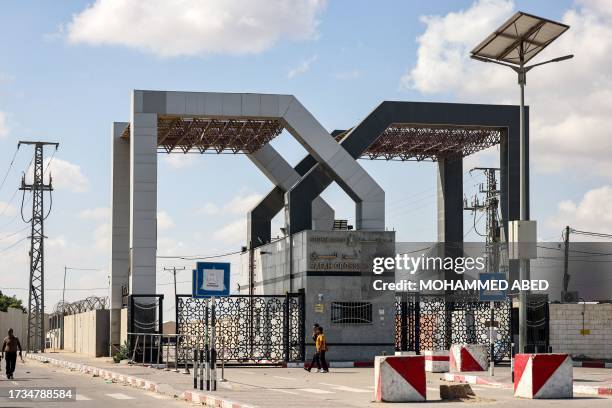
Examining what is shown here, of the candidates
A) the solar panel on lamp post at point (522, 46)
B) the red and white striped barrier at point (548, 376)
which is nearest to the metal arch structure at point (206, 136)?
the solar panel on lamp post at point (522, 46)

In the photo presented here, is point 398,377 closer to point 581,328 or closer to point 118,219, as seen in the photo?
point 581,328

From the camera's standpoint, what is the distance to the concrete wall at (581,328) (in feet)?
141

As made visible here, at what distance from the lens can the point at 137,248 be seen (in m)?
41.0

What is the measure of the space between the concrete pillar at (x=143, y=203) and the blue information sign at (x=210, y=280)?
18622 millimetres

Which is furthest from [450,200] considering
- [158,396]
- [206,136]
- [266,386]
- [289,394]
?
[289,394]

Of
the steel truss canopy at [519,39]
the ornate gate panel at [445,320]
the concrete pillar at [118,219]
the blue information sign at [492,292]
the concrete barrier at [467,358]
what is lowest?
the concrete barrier at [467,358]

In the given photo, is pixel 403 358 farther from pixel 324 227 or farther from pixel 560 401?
pixel 324 227

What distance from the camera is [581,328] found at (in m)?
43.2

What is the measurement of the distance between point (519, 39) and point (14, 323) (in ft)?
249

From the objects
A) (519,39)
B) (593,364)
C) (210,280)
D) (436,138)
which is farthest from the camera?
(436,138)

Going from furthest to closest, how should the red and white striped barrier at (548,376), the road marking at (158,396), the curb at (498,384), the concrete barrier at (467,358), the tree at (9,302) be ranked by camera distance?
the tree at (9,302)
the concrete barrier at (467,358)
the curb at (498,384)
the road marking at (158,396)
the red and white striped barrier at (548,376)

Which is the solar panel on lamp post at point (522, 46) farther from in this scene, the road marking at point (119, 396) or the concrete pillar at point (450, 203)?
the concrete pillar at point (450, 203)

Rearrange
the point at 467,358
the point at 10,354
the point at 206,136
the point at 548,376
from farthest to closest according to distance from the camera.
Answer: the point at 206,136 → the point at 467,358 → the point at 10,354 → the point at 548,376

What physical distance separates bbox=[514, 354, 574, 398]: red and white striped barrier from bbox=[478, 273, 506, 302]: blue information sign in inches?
745
